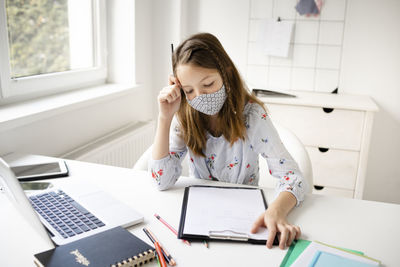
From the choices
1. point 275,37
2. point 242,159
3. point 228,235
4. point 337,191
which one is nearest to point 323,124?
point 337,191

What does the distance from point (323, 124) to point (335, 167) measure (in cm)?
27

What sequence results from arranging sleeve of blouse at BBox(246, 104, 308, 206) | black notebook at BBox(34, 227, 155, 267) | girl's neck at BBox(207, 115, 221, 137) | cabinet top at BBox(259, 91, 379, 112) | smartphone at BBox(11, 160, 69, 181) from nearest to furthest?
A: black notebook at BBox(34, 227, 155, 267) → sleeve of blouse at BBox(246, 104, 308, 206) → smartphone at BBox(11, 160, 69, 181) → girl's neck at BBox(207, 115, 221, 137) → cabinet top at BBox(259, 91, 379, 112)

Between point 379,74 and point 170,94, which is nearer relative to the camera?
point 170,94

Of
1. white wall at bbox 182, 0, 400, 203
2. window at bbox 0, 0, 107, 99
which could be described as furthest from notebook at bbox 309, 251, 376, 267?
white wall at bbox 182, 0, 400, 203

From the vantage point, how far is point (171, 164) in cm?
116

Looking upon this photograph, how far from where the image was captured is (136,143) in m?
2.16

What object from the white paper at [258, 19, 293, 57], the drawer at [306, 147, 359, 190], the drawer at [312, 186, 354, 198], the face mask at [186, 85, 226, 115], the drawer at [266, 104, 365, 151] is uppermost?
the white paper at [258, 19, 293, 57]

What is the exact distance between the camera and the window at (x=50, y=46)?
5.20 feet

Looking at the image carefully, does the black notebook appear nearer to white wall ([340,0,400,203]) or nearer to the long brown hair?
the long brown hair

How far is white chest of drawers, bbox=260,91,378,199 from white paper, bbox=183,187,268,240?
3.74 ft

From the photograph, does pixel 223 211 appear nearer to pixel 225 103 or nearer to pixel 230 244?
pixel 230 244

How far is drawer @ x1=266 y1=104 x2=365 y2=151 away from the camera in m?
2.04

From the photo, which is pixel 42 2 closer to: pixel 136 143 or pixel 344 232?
pixel 136 143

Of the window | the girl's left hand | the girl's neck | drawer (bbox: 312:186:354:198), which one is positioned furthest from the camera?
drawer (bbox: 312:186:354:198)
